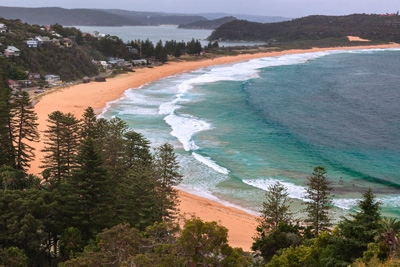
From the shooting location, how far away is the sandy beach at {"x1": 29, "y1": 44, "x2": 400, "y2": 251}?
95.7 feet

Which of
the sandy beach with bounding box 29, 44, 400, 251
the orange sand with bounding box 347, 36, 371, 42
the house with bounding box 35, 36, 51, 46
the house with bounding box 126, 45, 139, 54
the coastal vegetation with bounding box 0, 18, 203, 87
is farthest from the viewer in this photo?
the orange sand with bounding box 347, 36, 371, 42

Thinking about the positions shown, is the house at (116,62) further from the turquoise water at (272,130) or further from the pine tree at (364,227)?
the pine tree at (364,227)

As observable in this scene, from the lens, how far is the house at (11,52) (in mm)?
79831

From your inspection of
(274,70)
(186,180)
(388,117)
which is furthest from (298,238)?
(274,70)

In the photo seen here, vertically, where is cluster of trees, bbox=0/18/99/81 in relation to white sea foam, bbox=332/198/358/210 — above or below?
above

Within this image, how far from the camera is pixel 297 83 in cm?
8569

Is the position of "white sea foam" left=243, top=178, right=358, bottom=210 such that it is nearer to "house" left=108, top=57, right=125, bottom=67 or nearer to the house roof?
the house roof

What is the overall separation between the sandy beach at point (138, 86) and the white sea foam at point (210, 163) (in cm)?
539

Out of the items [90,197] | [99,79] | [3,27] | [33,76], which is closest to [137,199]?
[90,197]

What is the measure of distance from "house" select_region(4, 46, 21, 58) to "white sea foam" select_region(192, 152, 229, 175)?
55.1 metres

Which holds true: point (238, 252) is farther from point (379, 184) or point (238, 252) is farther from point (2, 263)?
point (379, 184)

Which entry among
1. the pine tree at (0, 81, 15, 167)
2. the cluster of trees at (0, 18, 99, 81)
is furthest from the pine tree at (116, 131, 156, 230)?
the cluster of trees at (0, 18, 99, 81)

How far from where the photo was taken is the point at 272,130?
51125 mm

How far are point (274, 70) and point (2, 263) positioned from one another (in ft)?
314
